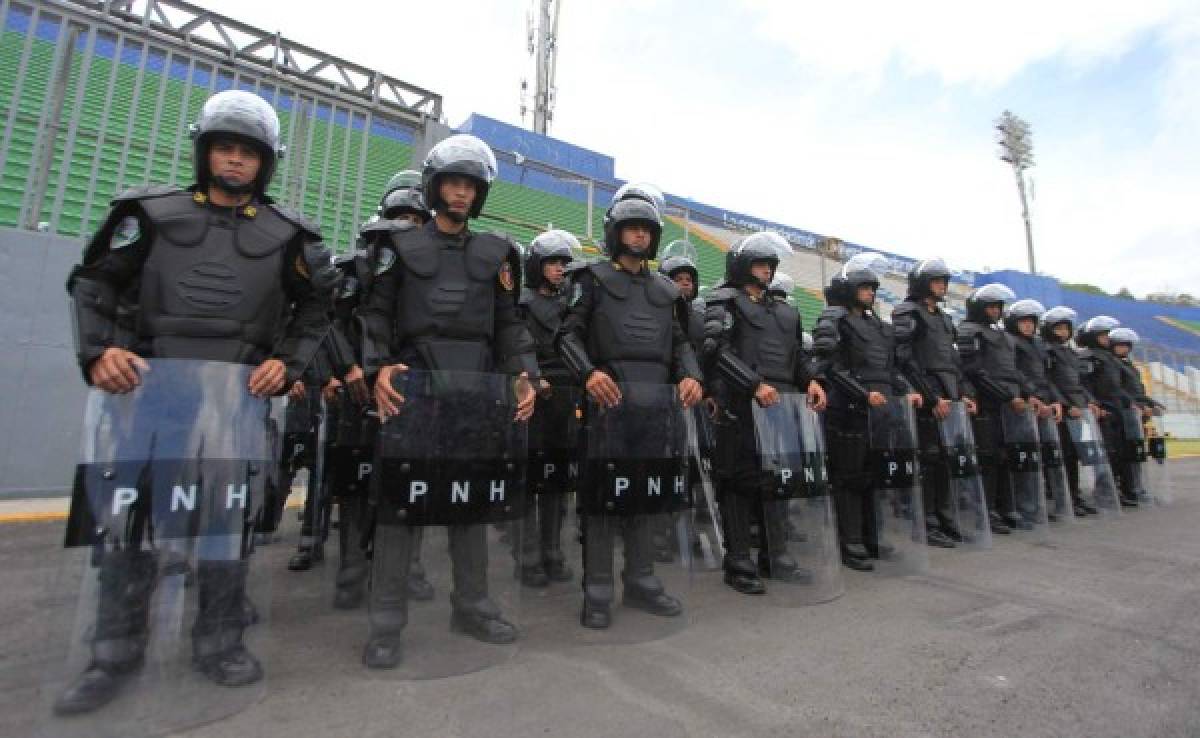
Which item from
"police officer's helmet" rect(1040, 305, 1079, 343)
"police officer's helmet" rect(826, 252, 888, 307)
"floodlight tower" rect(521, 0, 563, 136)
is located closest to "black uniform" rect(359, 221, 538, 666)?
"police officer's helmet" rect(826, 252, 888, 307)

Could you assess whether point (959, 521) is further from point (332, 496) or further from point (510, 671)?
point (332, 496)

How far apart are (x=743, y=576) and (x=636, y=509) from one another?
1105 mm

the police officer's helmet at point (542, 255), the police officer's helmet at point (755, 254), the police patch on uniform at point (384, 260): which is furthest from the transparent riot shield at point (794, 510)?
the police patch on uniform at point (384, 260)

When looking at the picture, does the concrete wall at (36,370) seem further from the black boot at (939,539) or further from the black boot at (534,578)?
the black boot at (939,539)

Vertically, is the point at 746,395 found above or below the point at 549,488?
above

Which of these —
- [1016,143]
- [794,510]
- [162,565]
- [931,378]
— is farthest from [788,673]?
[1016,143]

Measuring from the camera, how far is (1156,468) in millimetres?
7605

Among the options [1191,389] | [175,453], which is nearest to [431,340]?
[175,453]

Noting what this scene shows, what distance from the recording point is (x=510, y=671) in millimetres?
2365

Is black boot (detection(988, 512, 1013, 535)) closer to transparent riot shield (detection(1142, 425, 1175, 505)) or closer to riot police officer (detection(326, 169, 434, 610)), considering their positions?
transparent riot shield (detection(1142, 425, 1175, 505))

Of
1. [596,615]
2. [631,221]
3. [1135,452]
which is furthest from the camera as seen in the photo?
[1135,452]

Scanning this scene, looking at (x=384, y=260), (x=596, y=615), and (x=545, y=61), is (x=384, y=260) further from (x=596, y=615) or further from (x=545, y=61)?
(x=545, y=61)

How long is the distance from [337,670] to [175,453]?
3.54ft

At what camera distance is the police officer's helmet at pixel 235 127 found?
7.99 ft
